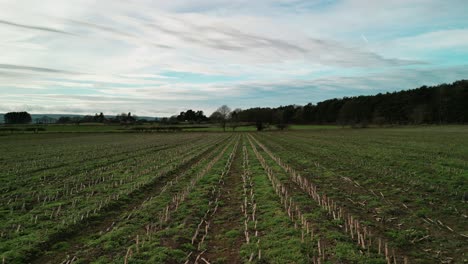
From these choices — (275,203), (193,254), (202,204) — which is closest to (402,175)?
(275,203)

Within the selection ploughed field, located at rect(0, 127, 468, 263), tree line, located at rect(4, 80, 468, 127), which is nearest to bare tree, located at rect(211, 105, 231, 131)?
tree line, located at rect(4, 80, 468, 127)

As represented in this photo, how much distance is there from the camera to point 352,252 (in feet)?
23.5

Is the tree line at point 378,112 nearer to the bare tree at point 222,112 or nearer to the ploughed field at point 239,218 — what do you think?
the bare tree at point 222,112

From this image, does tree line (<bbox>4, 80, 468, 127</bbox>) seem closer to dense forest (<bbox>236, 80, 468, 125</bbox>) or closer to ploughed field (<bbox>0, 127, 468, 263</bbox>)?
dense forest (<bbox>236, 80, 468, 125</bbox>)

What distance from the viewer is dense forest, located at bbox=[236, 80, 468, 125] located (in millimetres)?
110938

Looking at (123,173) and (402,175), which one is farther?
(123,173)

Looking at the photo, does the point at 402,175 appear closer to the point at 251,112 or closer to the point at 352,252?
the point at 352,252

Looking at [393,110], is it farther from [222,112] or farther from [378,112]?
[222,112]

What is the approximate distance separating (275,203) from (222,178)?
6512 mm

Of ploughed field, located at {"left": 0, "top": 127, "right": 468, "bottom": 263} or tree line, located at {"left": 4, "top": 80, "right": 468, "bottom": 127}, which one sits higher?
tree line, located at {"left": 4, "top": 80, "right": 468, "bottom": 127}

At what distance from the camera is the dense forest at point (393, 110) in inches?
4368

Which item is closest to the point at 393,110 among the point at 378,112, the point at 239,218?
the point at 378,112

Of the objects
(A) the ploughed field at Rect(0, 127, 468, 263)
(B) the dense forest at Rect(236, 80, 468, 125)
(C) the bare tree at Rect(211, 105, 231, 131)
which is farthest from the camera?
(C) the bare tree at Rect(211, 105, 231, 131)

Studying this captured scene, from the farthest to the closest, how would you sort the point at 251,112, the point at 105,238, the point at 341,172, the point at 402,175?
the point at 251,112
the point at 341,172
the point at 402,175
the point at 105,238
